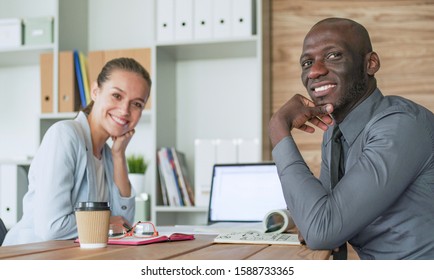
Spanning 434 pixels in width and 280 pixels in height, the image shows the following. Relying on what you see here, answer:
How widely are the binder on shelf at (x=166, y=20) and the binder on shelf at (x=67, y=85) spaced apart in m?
0.45

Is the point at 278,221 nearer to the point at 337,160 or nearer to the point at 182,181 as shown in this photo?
the point at 337,160

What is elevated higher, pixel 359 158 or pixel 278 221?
pixel 359 158

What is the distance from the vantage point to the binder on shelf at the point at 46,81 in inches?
115

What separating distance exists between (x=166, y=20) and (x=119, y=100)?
989 mm

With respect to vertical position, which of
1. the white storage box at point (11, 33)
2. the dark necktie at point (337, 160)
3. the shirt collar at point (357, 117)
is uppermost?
the white storage box at point (11, 33)

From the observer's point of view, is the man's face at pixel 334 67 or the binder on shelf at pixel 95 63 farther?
the binder on shelf at pixel 95 63

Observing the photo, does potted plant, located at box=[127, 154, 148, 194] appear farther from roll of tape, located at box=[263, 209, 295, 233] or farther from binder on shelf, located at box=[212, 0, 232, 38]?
roll of tape, located at box=[263, 209, 295, 233]

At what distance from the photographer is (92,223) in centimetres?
106

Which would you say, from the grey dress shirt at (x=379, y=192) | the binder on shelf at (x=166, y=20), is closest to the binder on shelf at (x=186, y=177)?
the binder on shelf at (x=166, y=20)

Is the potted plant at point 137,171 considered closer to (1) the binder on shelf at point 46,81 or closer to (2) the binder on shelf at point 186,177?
(2) the binder on shelf at point 186,177

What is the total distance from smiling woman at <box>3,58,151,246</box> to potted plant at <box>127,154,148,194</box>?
0.85m

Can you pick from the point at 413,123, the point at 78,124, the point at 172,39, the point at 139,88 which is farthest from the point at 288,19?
the point at 413,123

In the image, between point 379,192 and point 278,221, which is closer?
point 379,192

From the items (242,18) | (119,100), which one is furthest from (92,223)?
(242,18)
